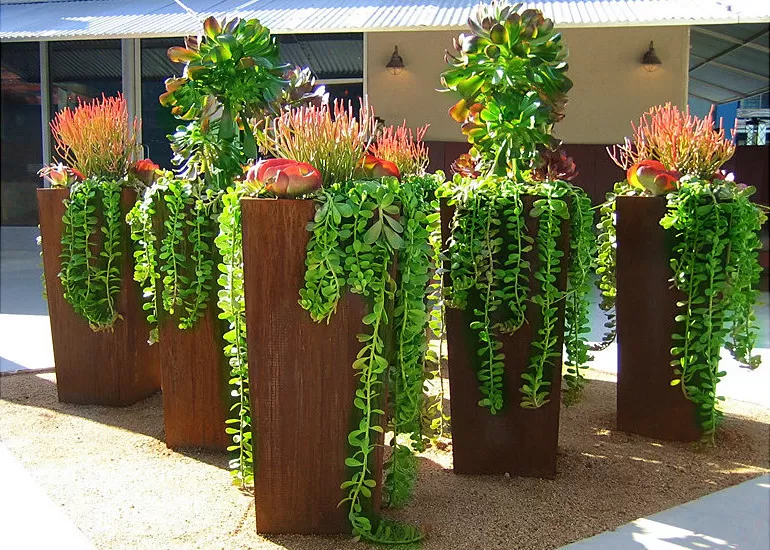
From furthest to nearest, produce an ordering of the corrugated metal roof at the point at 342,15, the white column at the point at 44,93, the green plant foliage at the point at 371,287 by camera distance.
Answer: the white column at the point at 44,93, the corrugated metal roof at the point at 342,15, the green plant foliage at the point at 371,287

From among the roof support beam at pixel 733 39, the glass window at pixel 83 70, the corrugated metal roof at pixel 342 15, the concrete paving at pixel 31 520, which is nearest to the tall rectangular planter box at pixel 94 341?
the concrete paving at pixel 31 520

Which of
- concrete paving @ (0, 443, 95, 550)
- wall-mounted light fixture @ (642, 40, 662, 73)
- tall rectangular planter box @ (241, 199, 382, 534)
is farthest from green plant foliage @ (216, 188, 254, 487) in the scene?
wall-mounted light fixture @ (642, 40, 662, 73)

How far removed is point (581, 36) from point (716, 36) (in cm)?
155

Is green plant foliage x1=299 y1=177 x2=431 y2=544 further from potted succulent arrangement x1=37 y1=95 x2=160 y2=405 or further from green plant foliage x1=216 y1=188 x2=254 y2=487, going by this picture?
potted succulent arrangement x1=37 y1=95 x2=160 y2=405

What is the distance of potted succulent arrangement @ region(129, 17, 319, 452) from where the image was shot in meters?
2.82

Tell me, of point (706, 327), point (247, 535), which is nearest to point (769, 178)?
point (247, 535)

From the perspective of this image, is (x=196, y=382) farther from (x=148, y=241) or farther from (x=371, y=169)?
(x=371, y=169)

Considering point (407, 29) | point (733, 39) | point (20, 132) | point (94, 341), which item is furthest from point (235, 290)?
point (20, 132)

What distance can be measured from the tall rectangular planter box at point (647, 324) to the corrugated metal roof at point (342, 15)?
11.2 ft

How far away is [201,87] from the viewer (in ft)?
9.29

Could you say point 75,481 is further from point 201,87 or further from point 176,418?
point 201,87

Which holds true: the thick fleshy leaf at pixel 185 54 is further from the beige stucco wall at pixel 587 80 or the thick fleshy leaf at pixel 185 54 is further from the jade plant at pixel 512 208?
the beige stucco wall at pixel 587 80

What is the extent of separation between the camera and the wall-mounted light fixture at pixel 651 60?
8.84 m

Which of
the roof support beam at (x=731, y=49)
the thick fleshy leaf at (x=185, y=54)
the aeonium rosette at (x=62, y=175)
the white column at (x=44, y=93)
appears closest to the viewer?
the thick fleshy leaf at (x=185, y=54)
